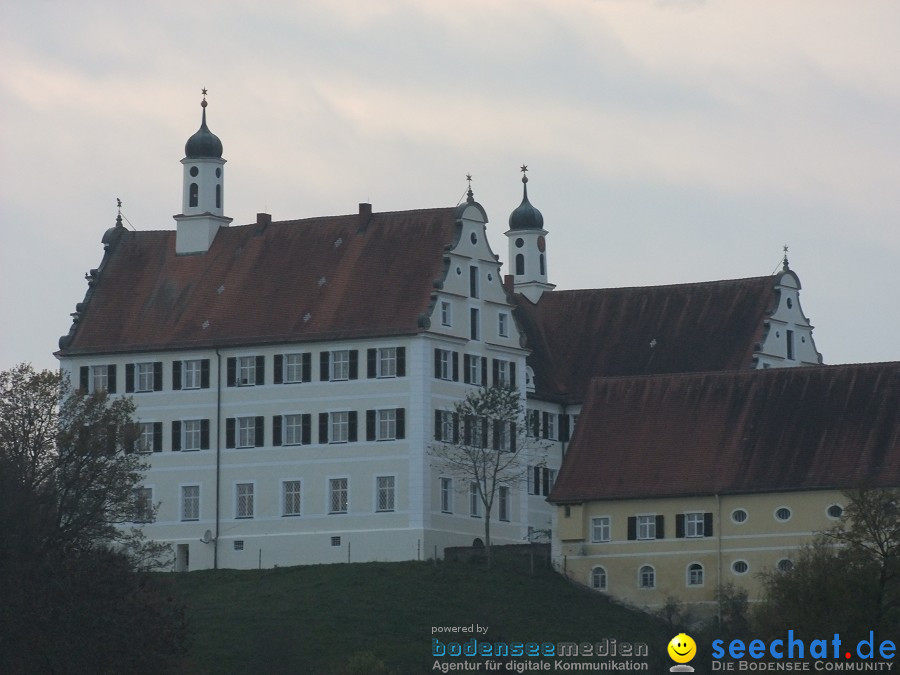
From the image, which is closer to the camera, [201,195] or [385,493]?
[385,493]

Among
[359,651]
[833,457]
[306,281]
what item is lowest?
[359,651]

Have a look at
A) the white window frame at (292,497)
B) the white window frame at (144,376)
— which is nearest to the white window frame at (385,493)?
the white window frame at (292,497)

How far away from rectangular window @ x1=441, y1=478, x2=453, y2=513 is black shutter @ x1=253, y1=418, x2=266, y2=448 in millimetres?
7553

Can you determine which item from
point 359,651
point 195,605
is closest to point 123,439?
point 195,605

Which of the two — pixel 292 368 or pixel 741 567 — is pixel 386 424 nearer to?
Answer: pixel 292 368

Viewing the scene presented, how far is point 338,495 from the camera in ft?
387

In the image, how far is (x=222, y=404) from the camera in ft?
397

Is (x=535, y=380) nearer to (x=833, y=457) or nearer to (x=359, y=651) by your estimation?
(x=833, y=457)

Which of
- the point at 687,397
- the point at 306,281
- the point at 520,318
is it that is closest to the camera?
the point at 687,397

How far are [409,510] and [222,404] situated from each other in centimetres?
973

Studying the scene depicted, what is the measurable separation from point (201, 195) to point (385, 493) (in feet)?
57.6

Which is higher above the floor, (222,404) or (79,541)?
(222,404)

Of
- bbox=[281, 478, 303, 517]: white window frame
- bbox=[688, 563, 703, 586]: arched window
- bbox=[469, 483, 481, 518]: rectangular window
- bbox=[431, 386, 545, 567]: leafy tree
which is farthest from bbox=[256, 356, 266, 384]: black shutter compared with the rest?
bbox=[688, 563, 703, 586]: arched window

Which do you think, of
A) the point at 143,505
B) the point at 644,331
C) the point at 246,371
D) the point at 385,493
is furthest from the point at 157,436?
the point at 644,331
